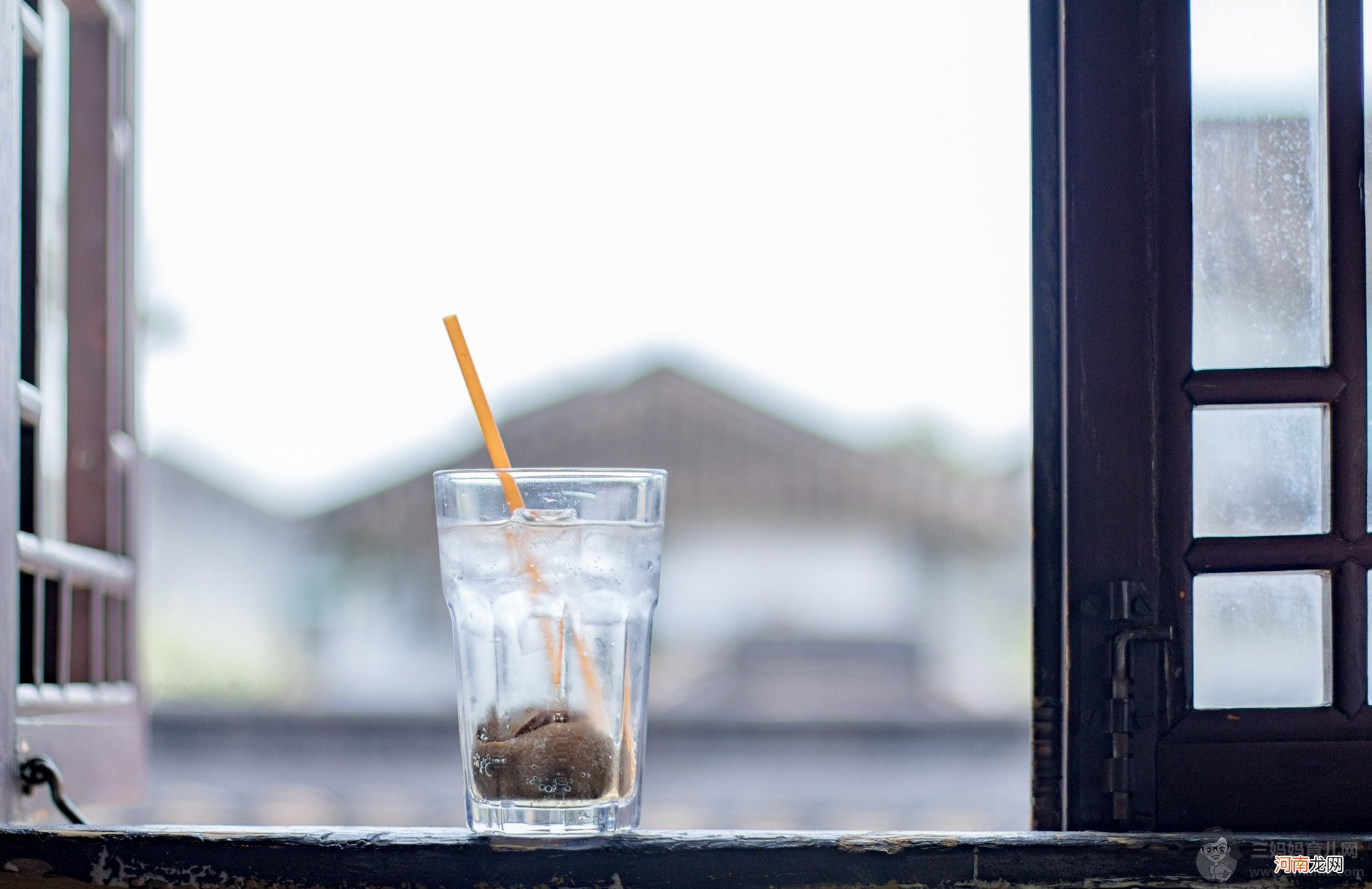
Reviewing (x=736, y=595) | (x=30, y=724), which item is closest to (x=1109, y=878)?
(x=30, y=724)

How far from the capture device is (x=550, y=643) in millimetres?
945

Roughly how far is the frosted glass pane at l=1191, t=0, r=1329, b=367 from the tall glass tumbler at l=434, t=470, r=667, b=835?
46 cm

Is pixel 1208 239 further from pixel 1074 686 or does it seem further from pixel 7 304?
pixel 7 304

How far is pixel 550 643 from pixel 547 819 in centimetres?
12

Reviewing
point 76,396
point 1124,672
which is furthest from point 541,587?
point 76,396

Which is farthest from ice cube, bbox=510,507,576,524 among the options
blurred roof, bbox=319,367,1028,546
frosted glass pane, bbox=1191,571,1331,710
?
blurred roof, bbox=319,367,1028,546

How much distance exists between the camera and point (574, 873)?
940mm

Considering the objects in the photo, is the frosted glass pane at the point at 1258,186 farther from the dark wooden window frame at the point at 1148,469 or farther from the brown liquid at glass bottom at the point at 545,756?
the brown liquid at glass bottom at the point at 545,756

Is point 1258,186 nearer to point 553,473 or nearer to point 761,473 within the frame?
point 553,473

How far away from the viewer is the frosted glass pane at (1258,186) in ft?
3.49

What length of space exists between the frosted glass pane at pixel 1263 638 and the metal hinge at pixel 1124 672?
0.05 meters

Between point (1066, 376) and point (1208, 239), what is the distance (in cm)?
15

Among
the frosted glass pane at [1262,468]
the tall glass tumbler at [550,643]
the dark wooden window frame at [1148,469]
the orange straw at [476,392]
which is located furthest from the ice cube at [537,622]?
the frosted glass pane at [1262,468]

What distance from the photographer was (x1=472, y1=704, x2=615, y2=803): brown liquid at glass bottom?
0.93 meters
